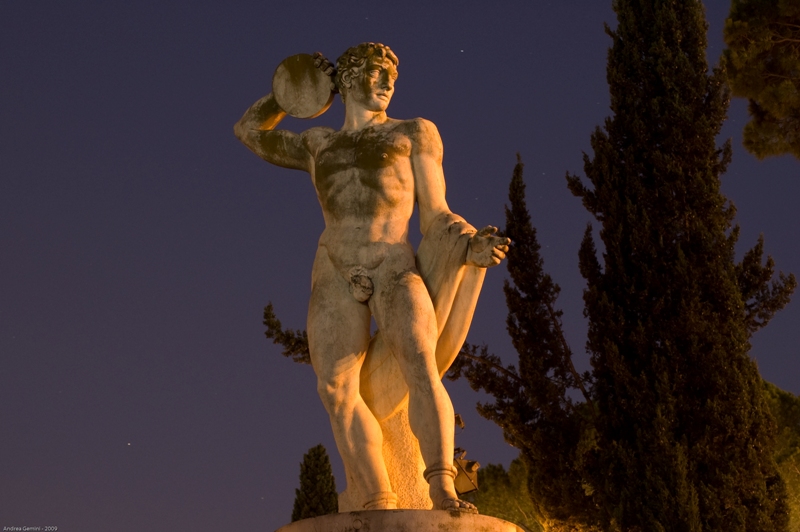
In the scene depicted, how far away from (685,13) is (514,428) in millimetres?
5878

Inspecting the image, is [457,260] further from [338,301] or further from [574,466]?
[574,466]

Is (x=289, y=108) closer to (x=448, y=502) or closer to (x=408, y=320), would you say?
(x=408, y=320)

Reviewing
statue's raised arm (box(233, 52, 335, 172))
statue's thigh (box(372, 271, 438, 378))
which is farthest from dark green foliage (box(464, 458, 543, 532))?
statue's thigh (box(372, 271, 438, 378))

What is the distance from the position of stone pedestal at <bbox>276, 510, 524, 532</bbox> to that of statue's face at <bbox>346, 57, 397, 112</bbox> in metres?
2.38

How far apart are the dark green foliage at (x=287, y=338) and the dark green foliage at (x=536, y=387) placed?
206 cm

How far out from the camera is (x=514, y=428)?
49.1ft

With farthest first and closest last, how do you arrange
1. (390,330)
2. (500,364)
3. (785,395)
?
(785,395) < (500,364) < (390,330)

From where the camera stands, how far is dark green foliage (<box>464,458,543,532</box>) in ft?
60.4

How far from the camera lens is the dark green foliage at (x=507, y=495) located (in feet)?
60.4

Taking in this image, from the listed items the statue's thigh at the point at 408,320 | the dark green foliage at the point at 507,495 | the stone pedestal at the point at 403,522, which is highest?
the dark green foliage at the point at 507,495

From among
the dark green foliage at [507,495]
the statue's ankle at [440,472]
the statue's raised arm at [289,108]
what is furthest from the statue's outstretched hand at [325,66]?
the dark green foliage at [507,495]

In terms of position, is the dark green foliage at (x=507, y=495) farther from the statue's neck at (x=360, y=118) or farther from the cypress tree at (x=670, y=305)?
the statue's neck at (x=360, y=118)

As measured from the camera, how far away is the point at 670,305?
1398 centimetres

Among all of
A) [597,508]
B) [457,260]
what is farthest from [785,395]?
[457,260]
